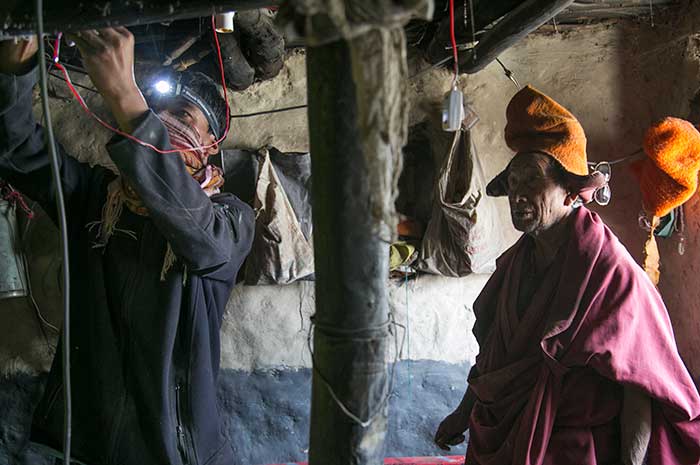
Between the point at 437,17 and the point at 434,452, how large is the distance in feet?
8.14

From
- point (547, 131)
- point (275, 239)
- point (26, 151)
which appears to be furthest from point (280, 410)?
point (547, 131)

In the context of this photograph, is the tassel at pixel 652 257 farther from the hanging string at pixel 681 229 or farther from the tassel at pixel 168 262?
the tassel at pixel 168 262

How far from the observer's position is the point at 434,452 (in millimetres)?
3076

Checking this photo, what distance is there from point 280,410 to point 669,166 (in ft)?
8.01

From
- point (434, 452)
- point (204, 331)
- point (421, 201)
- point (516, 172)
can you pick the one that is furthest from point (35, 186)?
point (434, 452)

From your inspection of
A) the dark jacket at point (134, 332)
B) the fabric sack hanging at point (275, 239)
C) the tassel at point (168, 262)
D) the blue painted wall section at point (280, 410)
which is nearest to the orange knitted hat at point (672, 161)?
the blue painted wall section at point (280, 410)

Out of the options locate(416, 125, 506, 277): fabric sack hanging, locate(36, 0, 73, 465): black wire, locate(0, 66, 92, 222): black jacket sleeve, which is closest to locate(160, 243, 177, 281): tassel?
locate(0, 66, 92, 222): black jacket sleeve

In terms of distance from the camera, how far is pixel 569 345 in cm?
165

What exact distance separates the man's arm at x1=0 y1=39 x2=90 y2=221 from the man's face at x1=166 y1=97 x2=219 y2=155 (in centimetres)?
43

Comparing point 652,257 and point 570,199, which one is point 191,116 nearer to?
point 570,199

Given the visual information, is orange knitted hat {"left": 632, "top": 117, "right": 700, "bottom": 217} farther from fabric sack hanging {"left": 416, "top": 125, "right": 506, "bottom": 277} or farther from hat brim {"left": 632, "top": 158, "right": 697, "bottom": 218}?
fabric sack hanging {"left": 416, "top": 125, "right": 506, "bottom": 277}

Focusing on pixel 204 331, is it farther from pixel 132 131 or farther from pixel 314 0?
pixel 314 0

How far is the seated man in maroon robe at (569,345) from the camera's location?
1.58m

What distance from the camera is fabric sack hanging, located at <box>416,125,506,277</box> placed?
8.76 feet
